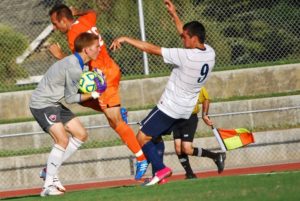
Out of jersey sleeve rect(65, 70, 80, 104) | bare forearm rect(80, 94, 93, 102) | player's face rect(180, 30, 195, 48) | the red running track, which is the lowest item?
the red running track

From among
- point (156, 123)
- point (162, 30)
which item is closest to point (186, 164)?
point (156, 123)

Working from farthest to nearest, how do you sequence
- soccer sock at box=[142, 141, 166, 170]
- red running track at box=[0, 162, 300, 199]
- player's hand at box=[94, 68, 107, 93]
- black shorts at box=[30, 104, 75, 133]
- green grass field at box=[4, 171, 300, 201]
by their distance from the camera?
red running track at box=[0, 162, 300, 199] → player's hand at box=[94, 68, 107, 93] → soccer sock at box=[142, 141, 166, 170] → black shorts at box=[30, 104, 75, 133] → green grass field at box=[4, 171, 300, 201]

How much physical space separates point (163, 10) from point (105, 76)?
8.01 metres

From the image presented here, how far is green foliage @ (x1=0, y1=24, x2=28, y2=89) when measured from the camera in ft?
71.1

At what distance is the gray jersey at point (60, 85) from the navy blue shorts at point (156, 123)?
110 cm

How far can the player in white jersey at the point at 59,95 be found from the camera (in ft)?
40.8

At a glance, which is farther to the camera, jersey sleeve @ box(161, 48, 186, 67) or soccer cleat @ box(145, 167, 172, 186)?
soccer cleat @ box(145, 167, 172, 186)

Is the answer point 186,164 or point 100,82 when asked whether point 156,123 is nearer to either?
point 100,82

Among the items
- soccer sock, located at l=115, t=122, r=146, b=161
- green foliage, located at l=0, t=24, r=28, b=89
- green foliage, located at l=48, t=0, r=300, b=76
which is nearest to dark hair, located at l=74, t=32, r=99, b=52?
soccer sock, located at l=115, t=122, r=146, b=161

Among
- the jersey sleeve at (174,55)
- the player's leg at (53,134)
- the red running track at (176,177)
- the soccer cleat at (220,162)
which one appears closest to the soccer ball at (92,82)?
the player's leg at (53,134)

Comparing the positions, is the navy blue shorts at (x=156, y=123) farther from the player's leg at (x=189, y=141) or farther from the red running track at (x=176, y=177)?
the red running track at (x=176, y=177)

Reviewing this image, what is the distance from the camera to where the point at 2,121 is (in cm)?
2044

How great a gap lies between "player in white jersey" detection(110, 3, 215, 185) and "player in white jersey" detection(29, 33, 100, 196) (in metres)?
0.71

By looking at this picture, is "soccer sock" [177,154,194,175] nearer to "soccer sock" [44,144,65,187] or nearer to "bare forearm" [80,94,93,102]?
"soccer sock" [44,144,65,187]
